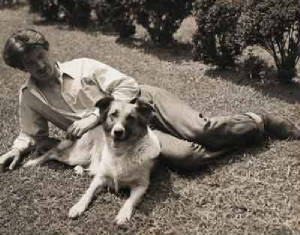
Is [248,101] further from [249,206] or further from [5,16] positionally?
[5,16]

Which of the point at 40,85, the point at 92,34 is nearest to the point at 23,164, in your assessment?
the point at 40,85

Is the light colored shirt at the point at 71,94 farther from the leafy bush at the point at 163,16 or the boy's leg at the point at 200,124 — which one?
the leafy bush at the point at 163,16

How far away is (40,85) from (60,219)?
4.96ft

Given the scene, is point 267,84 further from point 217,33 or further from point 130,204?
point 130,204

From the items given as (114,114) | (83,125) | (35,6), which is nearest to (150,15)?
(35,6)

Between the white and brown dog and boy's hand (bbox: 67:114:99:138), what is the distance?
0.19 meters

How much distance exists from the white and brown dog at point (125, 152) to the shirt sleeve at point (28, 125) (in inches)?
32.5

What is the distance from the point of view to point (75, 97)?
203 inches

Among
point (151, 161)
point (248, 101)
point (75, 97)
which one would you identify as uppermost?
point (75, 97)

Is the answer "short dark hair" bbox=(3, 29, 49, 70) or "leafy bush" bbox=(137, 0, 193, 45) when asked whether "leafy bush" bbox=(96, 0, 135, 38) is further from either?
"short dark hair" bbox=(3, 29, 49, 70)

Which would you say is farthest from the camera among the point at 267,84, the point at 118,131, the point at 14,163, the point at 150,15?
the point at 150,15

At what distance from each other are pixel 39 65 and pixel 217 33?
5.00 m

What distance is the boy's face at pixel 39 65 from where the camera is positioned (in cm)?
479

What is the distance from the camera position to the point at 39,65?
4.86 m
